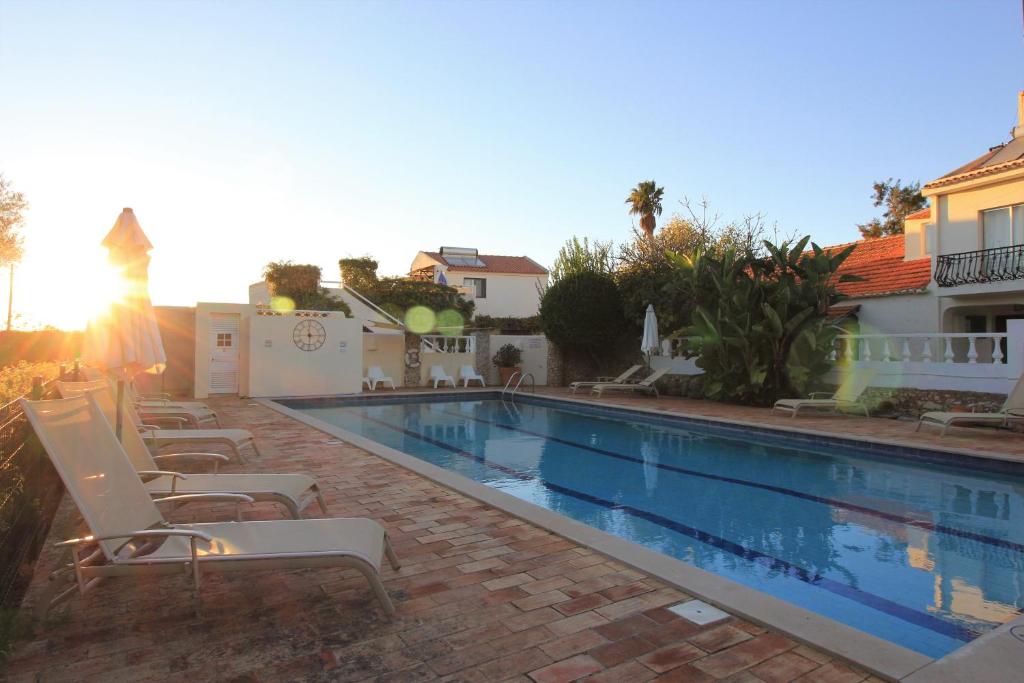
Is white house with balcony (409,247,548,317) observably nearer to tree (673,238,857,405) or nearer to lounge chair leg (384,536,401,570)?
tree (673,238,857,405)

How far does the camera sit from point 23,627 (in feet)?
9.38

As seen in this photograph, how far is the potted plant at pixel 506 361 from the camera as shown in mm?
21547

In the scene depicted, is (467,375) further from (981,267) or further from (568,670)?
(568,670)

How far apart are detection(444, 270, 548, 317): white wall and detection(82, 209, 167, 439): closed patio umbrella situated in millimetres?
35327

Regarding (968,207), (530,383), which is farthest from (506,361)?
(968,207)

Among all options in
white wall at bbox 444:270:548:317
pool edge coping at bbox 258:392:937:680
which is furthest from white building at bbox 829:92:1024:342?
white wall at bbox 444:270:548:317

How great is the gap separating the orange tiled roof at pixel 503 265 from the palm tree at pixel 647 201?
40.5ft

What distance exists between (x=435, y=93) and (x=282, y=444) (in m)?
7.82

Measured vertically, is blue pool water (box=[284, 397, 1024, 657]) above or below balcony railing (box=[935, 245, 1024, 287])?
below

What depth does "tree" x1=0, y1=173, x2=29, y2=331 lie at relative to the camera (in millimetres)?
18656

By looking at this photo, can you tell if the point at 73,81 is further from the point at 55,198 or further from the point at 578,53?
the point at 578,53

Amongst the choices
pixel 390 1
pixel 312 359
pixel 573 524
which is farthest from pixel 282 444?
pixel 312 359

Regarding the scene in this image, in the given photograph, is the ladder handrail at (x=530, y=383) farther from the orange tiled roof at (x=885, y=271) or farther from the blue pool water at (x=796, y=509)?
the orange tiled roof at (x=885, y=271)

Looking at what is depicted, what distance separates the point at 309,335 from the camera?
1727 centimetres
